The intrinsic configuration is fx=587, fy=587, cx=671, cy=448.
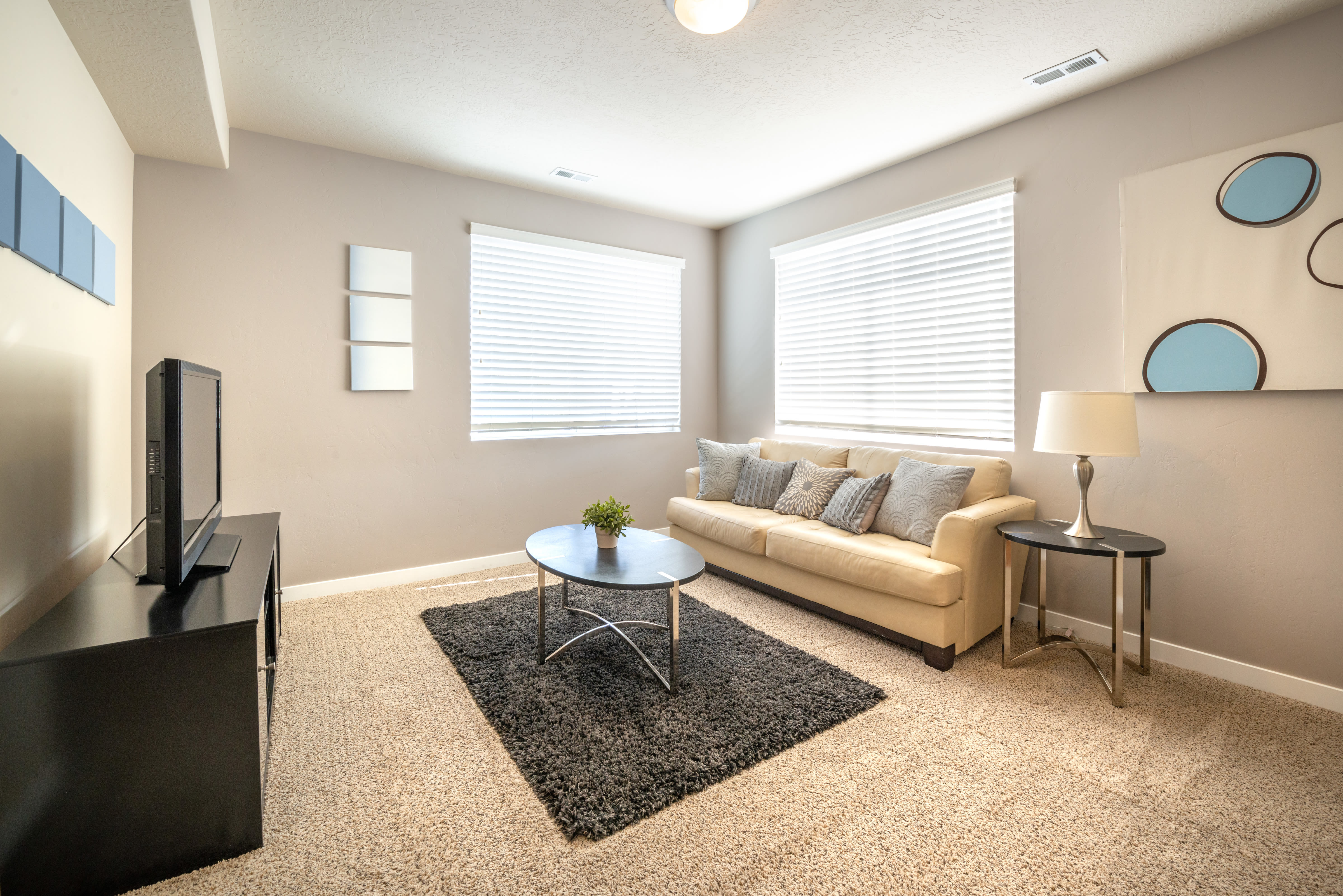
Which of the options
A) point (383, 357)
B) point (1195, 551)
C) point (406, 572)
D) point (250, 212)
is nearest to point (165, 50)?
point (250, 212)

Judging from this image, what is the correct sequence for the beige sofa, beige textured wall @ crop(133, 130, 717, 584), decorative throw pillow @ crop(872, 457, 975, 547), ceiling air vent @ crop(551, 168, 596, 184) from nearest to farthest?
the beige sofa < decorative throw pillow @ crop(872, 457, 975, 547) < beige textured wall @ crop(133, 130, 717, 584) < ceiling air vent @ crop(551, 168, 596, 184)

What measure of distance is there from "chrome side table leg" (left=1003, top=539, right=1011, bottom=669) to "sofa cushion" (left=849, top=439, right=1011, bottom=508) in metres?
0.46

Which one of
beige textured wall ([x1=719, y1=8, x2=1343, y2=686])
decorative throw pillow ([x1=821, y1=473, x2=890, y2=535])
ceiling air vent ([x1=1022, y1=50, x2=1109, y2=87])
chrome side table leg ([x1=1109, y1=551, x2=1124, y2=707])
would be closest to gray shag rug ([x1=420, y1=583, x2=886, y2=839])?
decorative throw pillow ([x1=821, y1=473, x2=890, y2=535])

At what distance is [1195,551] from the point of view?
A: 260 centimetres

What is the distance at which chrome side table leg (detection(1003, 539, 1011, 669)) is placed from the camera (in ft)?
8.58

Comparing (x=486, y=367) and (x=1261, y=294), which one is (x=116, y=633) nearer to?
(x=486, y=367)

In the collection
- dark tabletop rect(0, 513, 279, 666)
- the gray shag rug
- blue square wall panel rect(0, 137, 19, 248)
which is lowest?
the gray shag rug

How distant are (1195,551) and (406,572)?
421 centimetres

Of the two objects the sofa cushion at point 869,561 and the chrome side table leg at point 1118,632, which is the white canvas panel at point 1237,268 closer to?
the chrome side table leg at point 1118,632

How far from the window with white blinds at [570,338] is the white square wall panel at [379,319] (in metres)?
0.46

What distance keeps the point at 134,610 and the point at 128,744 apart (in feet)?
1.19

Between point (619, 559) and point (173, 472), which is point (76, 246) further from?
point (619, 559)

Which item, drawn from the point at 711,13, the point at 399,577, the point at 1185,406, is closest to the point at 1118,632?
the point at 1185,406

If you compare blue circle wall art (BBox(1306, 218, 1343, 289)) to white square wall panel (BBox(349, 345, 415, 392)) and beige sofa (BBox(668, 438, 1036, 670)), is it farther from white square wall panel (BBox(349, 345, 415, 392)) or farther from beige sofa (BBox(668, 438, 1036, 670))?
white square wall panel (BBox(349, 345, 415, 392))
